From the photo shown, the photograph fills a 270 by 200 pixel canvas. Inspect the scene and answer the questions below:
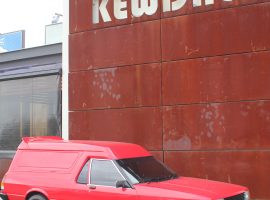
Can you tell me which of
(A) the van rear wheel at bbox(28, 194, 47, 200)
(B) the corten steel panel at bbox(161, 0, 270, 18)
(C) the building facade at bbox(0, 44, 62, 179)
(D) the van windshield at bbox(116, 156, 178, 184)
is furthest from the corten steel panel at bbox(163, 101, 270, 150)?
(C) the building facade at bbox(0, 44, 62, 179)

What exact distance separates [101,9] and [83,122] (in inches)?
125

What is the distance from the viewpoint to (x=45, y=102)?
1623cm

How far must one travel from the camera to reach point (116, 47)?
44.6 ft

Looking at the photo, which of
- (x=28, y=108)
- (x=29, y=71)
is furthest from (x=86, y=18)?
(x=28, y=108)

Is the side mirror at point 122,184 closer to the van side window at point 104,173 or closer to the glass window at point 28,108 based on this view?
the van side window at point 104,173

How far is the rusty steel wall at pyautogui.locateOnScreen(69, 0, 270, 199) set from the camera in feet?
37.8

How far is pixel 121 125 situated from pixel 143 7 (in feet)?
10.4

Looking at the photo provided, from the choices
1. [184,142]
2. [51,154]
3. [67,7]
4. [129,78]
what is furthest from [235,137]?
[67,7]

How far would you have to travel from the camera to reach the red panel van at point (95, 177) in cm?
819

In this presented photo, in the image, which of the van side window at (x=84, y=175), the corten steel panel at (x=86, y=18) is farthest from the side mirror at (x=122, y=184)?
the corten steel panel at (x=86, y=18)

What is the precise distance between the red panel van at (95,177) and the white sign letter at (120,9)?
174 inches

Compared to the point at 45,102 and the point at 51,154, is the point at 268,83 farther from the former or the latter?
the point at 45,102

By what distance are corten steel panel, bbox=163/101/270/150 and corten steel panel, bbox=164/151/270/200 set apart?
0.18 meters

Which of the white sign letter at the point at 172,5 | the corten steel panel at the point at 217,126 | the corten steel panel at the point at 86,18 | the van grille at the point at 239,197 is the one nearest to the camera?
the van grille at the point at 239,197
